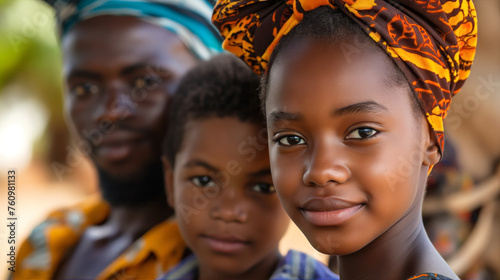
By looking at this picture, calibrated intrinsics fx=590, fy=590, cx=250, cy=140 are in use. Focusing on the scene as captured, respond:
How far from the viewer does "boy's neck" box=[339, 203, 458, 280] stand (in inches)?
54.2

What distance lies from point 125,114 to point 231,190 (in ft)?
2.16

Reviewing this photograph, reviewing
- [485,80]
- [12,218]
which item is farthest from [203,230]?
[485,80]

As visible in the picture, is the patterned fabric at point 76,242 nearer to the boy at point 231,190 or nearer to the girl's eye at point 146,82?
the boy at point 231,190

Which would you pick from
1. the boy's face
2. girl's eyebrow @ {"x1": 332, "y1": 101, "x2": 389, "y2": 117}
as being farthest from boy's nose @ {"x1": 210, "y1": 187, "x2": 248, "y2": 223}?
girl's eyebrow @ {"x1": 332, "y1": 101, "x2": 389, "y2": 117}

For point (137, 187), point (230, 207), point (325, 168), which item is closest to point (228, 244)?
point (230, 207)

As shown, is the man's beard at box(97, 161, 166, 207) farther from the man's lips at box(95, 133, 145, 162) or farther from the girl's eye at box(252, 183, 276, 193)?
the girl's eye at box(252, 183, 276, 193)

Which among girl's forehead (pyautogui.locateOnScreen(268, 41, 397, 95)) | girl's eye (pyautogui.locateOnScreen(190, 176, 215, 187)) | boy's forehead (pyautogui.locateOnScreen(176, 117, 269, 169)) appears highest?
girl's forehead (pyautogui.locateOnScreen(268, 41, 397, 95))

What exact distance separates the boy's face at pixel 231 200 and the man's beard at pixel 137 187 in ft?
1.55

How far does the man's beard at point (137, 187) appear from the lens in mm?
2225

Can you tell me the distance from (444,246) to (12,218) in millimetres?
2076

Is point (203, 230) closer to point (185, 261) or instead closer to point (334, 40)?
point (185, 261)

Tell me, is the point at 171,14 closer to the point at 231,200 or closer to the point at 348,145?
the point at 231,200

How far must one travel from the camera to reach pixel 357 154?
4.21 feet

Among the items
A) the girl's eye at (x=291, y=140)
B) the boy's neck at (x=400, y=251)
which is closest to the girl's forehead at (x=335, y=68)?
the girl's eye at (x=291, y=140)
